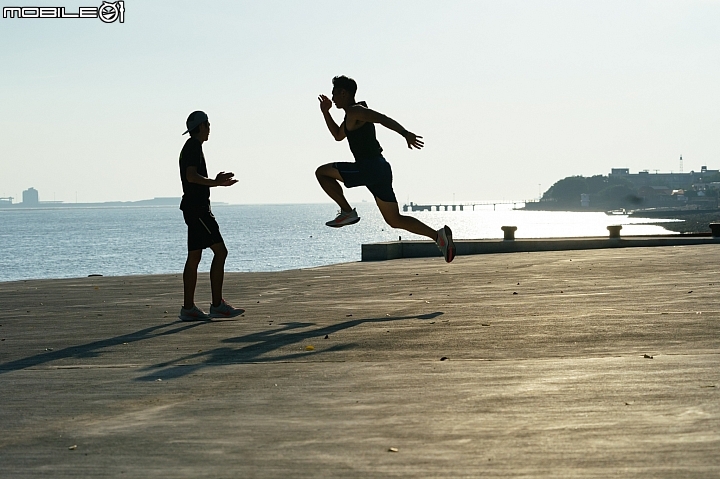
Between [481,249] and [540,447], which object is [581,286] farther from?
[481,249]

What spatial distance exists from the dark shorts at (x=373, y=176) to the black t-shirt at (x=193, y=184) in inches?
54.2

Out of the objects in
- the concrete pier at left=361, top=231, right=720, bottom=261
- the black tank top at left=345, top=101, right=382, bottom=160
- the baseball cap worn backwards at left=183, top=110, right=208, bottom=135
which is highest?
the baseball cap worn backwards at left=183, top=110, right=208, bottom=135

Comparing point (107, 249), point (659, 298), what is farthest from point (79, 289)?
point (107, 249)

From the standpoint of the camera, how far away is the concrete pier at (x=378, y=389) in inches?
153

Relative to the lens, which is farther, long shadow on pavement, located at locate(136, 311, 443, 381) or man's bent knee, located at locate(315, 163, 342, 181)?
man's bent knee, located at locate(315, 163, 342, 181)

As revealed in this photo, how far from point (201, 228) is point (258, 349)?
2.84 metres

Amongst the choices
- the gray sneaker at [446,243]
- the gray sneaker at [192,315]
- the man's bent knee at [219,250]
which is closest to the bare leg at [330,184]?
the gray sneaker at [446,243]

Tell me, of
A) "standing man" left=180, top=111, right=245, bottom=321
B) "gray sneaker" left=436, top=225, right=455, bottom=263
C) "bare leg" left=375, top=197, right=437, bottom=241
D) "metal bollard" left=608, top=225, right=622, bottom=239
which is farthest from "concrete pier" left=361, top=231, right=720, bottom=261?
"standing man" left=180, top=111, right=245, bottom=321

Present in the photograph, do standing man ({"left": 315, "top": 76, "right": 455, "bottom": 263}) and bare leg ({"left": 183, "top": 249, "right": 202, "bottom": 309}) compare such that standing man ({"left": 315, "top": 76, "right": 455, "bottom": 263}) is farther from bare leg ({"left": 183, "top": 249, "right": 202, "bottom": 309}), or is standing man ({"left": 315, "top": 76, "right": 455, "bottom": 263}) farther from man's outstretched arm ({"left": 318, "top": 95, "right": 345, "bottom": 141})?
bare leg ({"left": 183, "top": 249, "right": 202, "bottom": 309})

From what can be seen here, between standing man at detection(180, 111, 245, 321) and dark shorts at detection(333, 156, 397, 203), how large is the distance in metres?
1.38

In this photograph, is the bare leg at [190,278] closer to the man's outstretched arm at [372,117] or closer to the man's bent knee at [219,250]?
the man's bent knee at [219,250]

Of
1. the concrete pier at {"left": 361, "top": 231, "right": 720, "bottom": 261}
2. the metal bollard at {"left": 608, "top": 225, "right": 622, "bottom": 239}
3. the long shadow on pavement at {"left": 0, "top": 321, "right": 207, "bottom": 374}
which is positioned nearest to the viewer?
the long shadow on pavement at {"left": 0, "top": 321, "right": 207, "bottom": 374}

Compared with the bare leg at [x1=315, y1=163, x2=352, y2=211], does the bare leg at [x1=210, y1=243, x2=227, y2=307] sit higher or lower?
lower

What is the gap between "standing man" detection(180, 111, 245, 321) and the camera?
9562 millimetres
